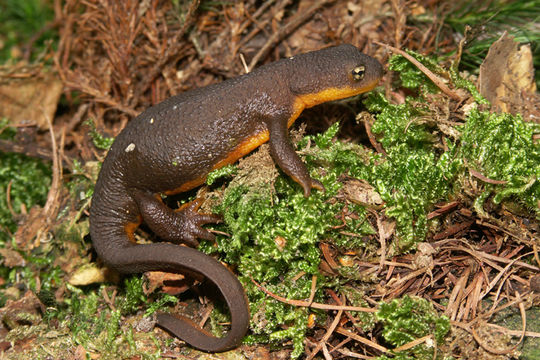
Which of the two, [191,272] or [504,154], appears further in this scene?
[191,272]

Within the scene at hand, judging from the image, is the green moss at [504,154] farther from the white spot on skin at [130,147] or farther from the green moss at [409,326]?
the white spot on skin at [130,147]

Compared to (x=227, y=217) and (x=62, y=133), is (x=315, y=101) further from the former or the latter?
(x=62, y=133)

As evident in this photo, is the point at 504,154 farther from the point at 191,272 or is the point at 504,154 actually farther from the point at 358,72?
the point at 191,272

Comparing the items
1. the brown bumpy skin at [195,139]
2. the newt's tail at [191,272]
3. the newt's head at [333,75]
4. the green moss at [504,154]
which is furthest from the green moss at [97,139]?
the green moss at [504,154]

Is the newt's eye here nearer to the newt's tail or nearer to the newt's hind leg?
the newt's hind leg

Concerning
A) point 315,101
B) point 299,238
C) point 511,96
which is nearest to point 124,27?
point 315,101

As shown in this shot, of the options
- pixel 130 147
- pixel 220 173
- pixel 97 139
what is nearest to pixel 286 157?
pixel 220 173

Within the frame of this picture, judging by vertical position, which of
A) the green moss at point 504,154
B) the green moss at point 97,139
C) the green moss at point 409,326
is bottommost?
the green moss at point 409,326

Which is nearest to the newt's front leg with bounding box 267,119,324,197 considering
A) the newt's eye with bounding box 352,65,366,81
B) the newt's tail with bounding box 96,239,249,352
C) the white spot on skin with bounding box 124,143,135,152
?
the newt's eye with bounding box 352,65,366,81
